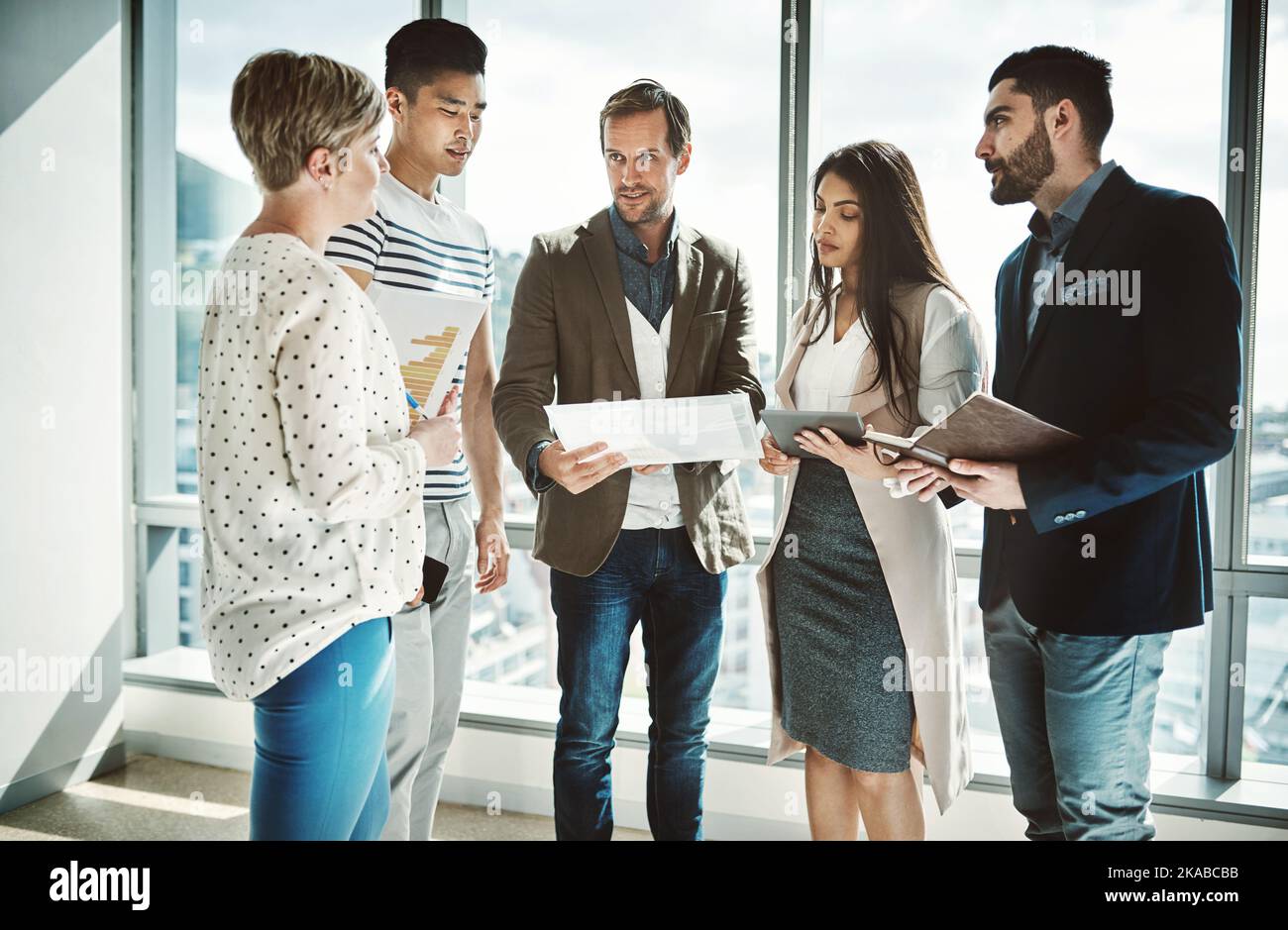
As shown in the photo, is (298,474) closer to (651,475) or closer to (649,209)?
(651,475)

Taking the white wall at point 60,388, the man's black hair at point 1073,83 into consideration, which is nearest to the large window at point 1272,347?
the man's black hair at point 1073,83

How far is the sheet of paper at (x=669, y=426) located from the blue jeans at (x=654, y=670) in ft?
0.94

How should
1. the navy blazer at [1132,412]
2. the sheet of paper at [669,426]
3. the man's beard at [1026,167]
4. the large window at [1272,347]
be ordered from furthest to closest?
the large window at [1272,347] → the man's beard at [1026,167] → the sheet of paper at [669,426] → the navy blazer at [1132,412]

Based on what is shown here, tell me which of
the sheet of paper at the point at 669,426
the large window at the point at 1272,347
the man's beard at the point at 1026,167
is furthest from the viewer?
the large window at the point at 1272,347

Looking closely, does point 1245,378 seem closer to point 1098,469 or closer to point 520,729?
point 1098,469

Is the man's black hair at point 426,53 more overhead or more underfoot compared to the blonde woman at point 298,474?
more overhead

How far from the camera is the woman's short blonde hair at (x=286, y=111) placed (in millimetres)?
1232

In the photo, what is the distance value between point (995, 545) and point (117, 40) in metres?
3.10

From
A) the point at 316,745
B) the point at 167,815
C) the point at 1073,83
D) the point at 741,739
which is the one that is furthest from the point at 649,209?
the point at 167,815

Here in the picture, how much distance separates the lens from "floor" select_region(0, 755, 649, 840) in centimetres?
251

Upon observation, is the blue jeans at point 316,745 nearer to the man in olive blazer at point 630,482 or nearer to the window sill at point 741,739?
the man in olive blazer at point 630,482

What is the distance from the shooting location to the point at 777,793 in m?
2.46

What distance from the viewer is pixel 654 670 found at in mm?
1978
